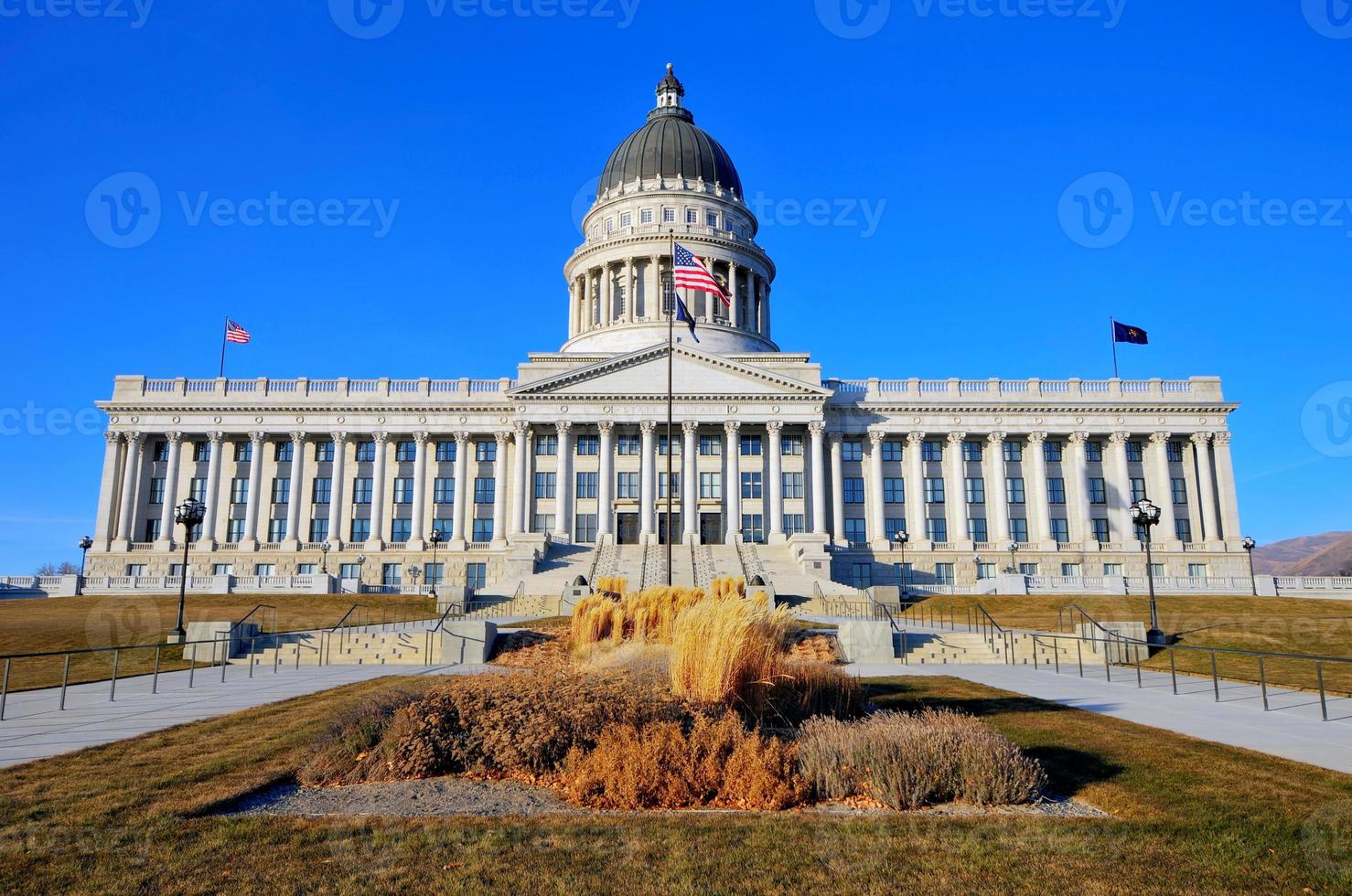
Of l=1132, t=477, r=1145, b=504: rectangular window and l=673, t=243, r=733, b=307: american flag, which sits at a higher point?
l=673, t=243, r=733, b=307: american flag

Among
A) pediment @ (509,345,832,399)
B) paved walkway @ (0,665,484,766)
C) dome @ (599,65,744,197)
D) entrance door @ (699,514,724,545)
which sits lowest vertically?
paved walkway @ (0,665,484,766)

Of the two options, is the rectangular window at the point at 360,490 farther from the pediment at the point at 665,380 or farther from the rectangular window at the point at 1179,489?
the rectangular window at the point at 1179,489

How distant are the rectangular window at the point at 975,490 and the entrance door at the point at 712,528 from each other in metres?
20.2

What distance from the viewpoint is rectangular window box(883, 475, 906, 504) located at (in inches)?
2739

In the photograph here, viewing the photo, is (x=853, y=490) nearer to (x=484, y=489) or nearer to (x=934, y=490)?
(x=934, y=490)

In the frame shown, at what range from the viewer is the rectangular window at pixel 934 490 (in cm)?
6962

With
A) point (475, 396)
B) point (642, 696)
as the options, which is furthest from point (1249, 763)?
point (475, 396)

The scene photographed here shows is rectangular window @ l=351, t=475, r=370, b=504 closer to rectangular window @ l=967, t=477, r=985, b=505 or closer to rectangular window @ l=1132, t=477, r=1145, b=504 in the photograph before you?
rectangular window @ l=967, t=477, r=985, b=505

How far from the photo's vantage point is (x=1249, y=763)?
10.9 m

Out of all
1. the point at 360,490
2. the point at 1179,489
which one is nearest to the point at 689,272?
the point at 360,490

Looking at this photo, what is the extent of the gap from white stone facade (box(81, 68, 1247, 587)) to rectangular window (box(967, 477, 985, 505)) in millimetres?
158

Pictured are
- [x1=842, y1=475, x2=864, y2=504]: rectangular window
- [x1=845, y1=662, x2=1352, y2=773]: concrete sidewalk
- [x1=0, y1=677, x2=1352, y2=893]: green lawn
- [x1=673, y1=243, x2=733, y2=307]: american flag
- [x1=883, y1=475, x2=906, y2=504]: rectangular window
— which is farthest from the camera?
[x1=883, y1=475, x2=906, y2=504]: rectangular window

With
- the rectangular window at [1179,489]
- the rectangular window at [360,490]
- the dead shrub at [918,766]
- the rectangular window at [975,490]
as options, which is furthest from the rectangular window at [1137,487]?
the dead shrub at [918,766]

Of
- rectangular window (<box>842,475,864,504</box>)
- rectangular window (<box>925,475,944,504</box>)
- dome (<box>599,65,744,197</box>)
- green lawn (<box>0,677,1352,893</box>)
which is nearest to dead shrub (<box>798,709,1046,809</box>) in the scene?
green lawn (<box>0,677,1352,893</box>)
